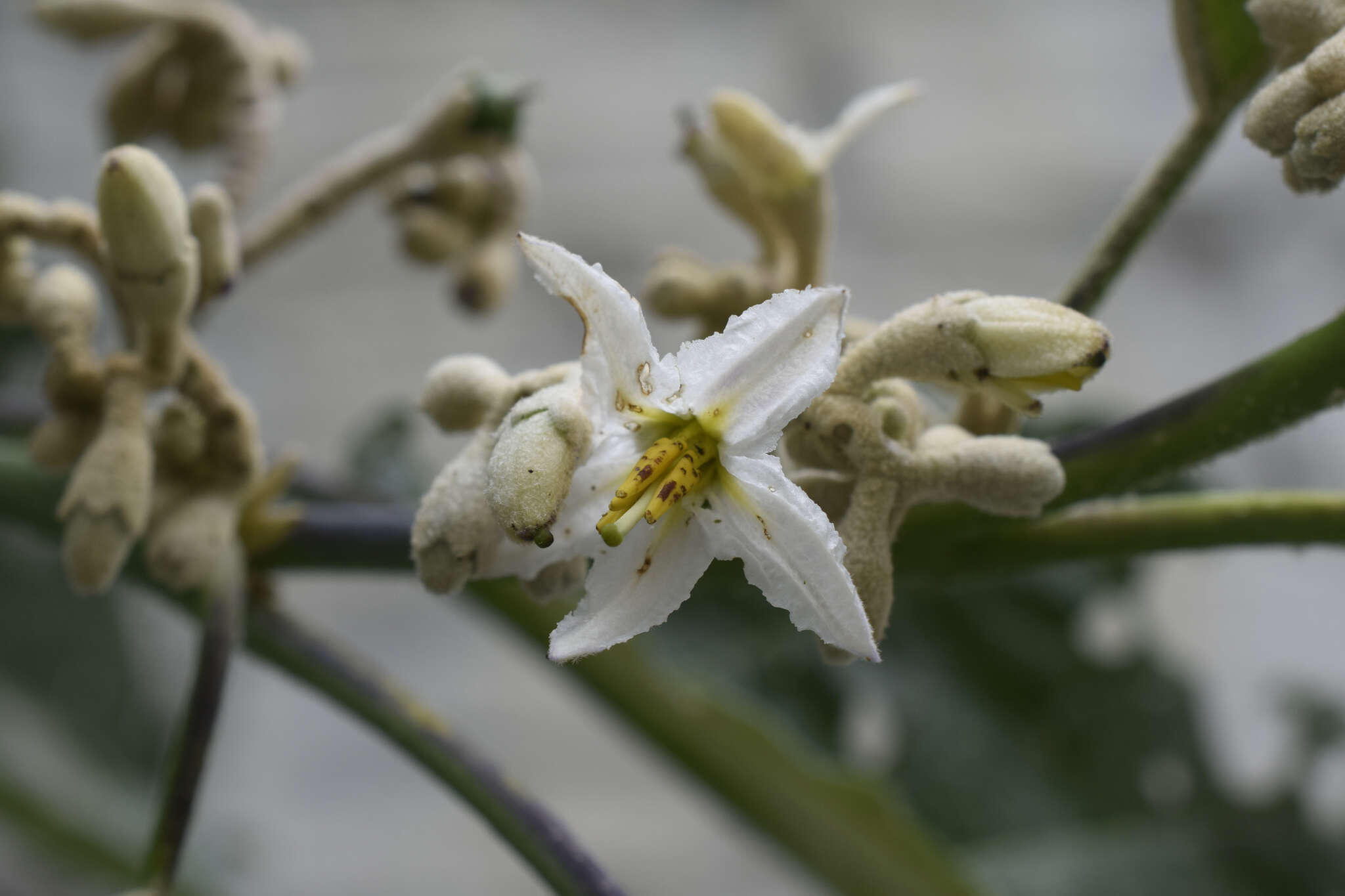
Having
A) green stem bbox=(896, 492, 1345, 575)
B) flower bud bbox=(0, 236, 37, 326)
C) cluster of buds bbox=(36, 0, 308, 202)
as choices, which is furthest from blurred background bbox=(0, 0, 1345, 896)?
green stem bbox=(896, 492, 1345, 575)

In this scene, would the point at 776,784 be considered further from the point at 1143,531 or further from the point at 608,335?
the point at 608,335

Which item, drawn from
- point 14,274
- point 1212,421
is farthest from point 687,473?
point 14,274

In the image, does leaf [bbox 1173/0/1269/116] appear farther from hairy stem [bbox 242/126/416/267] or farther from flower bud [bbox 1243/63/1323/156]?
hairy stem [bbox 242/126/416/267]

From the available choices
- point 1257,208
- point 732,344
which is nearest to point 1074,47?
point 1257,208

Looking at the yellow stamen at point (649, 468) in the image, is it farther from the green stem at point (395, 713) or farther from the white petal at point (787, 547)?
the green stem at point (395, 713)

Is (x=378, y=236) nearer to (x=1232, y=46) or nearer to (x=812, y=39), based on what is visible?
(x=812, y=39)
